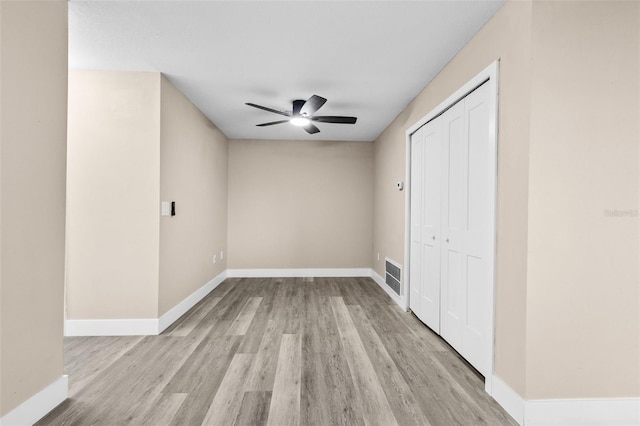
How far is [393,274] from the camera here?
4.38 m

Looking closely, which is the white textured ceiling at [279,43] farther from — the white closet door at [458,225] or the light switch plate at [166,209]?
the light switch plate at [166,209]

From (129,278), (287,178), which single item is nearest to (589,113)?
(129,278)

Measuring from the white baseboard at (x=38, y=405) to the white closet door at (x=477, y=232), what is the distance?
269 centimetres

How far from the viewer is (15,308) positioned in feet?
5.29

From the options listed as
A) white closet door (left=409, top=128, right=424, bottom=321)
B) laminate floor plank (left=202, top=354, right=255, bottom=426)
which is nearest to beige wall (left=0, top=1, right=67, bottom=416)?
laminate floor plank (left=202, top=354, right=255, bottom=426)

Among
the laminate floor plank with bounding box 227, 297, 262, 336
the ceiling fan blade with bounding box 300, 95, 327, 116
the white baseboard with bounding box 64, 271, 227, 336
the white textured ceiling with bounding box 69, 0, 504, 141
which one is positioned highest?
the white textured ceiling with bounding box 69, 0, 504, 141

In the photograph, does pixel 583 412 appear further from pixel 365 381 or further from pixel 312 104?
pixel 312 104

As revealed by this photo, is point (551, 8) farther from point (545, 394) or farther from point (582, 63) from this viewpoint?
point (545, 394)

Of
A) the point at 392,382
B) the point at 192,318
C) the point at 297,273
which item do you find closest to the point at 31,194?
the point at 192,318

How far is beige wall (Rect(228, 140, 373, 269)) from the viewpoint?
19.0 ft

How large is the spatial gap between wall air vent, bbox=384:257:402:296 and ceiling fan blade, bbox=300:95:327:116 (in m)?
2.26

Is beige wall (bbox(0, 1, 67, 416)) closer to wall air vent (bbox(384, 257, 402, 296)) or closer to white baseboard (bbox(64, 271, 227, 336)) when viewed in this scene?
white baseboard (bbox(64, 271, 227, 336))

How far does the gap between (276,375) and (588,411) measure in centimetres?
187

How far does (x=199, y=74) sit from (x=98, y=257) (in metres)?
2.00
